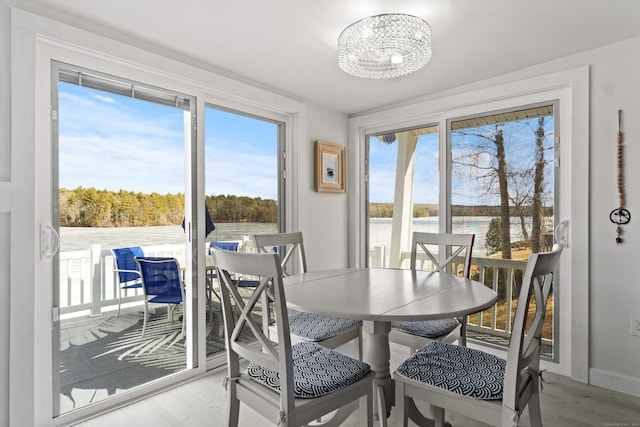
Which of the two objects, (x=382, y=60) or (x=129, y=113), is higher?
(x=382, y=60)

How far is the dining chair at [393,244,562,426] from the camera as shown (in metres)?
1.25

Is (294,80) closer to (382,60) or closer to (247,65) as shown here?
(247,65)

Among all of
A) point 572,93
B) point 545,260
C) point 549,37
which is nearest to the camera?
point 545,260

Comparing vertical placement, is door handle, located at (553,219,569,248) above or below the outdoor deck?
above

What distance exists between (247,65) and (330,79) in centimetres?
67

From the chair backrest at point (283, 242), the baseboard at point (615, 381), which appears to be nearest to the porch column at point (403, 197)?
the chair backrest at point (283, 242)

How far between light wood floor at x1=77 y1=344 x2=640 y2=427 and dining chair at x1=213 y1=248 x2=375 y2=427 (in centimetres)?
68

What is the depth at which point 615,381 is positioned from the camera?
2.32m

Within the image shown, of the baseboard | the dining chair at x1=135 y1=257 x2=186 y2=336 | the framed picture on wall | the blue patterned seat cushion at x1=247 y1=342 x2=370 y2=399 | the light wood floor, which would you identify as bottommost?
the light wood floor

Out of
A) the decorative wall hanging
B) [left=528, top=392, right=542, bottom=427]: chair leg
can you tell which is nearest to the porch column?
the decorative wall hanging

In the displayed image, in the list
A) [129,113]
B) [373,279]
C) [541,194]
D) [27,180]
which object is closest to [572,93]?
[541,194]

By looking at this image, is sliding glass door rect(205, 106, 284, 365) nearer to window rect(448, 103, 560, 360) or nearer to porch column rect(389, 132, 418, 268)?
porch column rect(389, 132, 418, 268)

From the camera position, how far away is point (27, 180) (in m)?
1.82

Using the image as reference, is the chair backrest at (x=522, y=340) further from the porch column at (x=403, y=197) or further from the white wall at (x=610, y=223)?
the porch column at (x=403, y=197)
